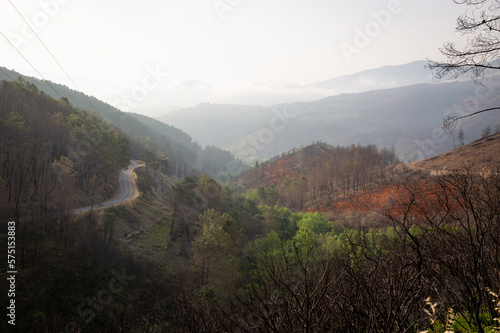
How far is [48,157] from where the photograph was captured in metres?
29.0

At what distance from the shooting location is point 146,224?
34.5 m

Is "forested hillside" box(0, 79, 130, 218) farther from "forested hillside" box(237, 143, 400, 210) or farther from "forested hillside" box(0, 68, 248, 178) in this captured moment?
"forested hillside" box(237, 143, 400, 210)

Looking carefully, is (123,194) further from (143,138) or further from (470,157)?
(470,157)

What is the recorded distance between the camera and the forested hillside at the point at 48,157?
21.9 metres

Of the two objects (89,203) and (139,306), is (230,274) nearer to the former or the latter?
(139,306)

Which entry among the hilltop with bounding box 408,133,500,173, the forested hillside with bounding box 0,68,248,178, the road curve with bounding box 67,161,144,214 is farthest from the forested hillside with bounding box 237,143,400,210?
the forested hillside with bounding box 0,68,248,178

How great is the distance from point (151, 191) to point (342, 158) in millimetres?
78324

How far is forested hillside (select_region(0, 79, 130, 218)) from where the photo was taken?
72.0ft

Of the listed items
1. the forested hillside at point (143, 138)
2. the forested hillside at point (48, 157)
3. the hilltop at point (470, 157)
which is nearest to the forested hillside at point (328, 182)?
the hilltop at point (470, 157)

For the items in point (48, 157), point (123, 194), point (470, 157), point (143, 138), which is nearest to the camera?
point (48, 157)

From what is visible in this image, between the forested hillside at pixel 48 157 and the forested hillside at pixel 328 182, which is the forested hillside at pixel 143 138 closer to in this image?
the forested hillside at pixel 48 157

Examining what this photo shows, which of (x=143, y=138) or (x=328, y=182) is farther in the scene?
(x=143, y=138)

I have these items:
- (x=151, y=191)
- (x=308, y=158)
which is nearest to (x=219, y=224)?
(x=151, y=191)

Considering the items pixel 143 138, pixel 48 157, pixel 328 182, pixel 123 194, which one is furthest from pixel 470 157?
pixel 143 138
